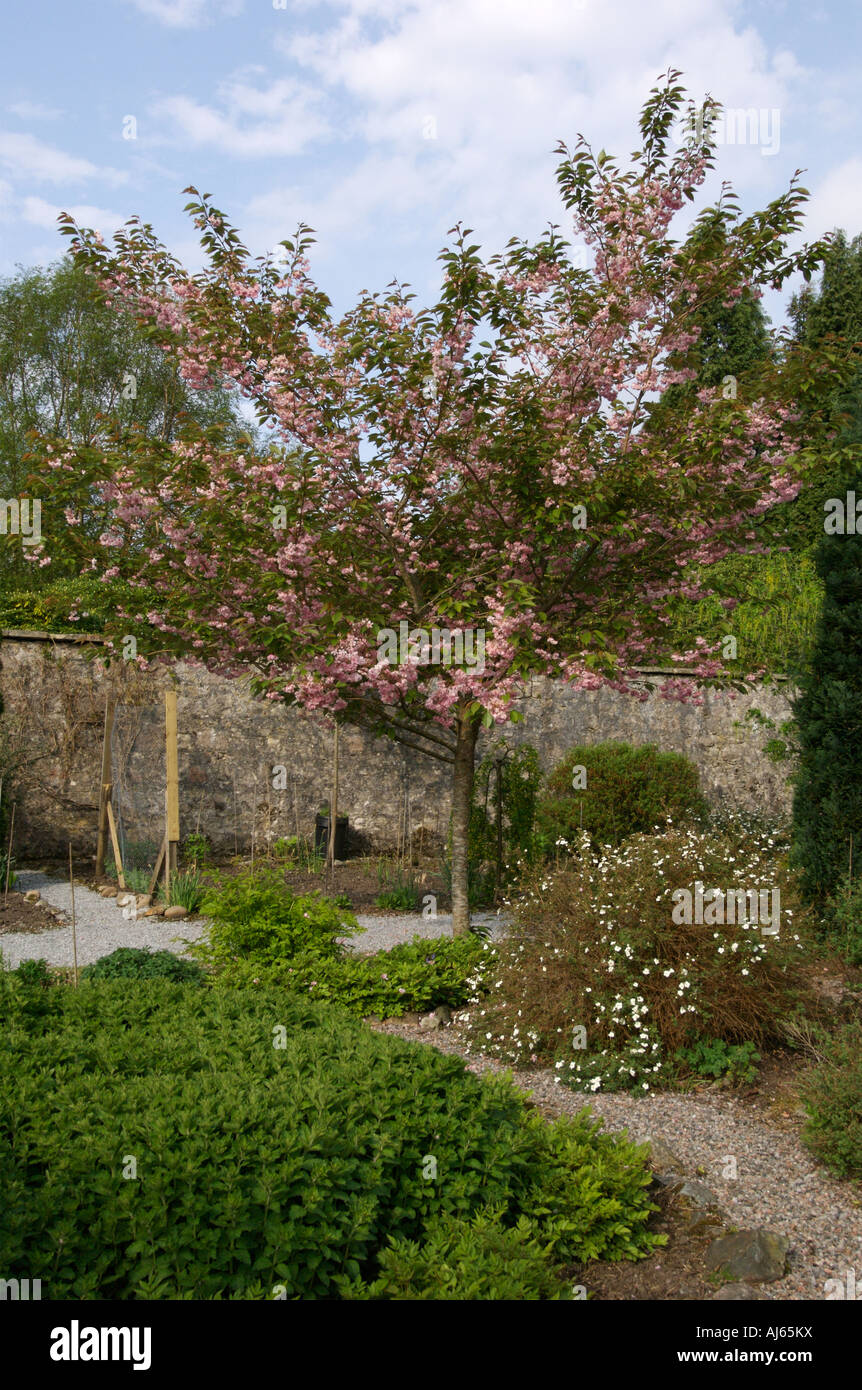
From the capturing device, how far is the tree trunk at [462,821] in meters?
6.91

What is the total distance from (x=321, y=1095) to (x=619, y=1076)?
6.97 ft

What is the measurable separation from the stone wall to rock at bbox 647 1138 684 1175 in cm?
769

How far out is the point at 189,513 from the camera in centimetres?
693

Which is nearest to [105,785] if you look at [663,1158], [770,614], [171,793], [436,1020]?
[171,793]

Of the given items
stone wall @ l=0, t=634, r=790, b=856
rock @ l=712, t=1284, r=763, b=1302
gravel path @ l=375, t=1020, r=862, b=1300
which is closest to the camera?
rock @ l=712, t=1284, r=763, b=1302

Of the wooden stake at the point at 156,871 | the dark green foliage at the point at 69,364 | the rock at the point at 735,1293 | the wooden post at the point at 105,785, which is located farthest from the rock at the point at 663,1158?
the dark green foliage at the point at 69,364

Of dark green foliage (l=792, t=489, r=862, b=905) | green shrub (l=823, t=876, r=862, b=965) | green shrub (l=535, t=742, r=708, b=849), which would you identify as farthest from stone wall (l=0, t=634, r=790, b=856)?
green shrub (l=823, t=876, r=862, b=965)

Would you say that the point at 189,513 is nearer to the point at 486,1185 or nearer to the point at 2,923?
the point at 2,923

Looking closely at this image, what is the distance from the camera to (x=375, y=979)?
5852 mm

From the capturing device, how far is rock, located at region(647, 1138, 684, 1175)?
3.86 metres

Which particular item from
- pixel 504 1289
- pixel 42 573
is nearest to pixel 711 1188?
pixel 504 1289

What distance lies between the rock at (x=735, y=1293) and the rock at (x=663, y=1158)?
2.61 ft

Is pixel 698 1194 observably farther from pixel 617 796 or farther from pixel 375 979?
pixel 617 796

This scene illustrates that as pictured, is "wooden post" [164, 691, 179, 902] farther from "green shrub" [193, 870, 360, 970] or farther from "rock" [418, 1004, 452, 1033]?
"rock" [418, 1004, 452, 1033]
